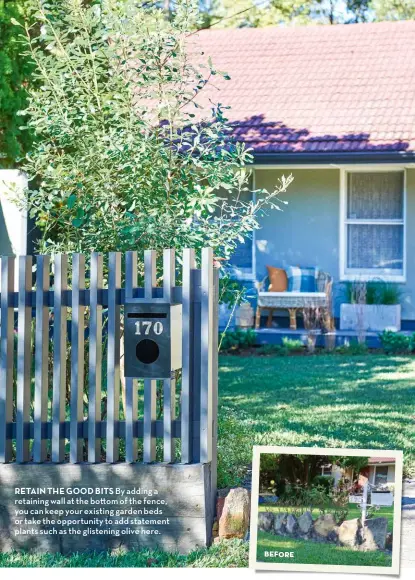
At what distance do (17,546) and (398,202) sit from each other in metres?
11.0

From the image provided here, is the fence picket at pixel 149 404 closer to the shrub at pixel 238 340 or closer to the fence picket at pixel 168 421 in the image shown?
the fence picket at pixel 168 421

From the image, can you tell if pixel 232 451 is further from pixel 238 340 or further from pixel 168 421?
pixel 238 340

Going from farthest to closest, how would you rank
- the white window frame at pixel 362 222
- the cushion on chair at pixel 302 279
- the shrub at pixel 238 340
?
the white window frame at pixel 362 222, the cushion on chair at pixel 302 279, the shrub at pixel 238 340

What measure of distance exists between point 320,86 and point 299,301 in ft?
12.5

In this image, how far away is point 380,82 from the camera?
1614 cm

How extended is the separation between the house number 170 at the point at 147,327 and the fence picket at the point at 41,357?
522 millimetres

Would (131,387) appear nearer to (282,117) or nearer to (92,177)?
(92,177)

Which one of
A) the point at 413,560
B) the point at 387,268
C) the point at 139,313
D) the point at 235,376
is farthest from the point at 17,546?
the point at 387,268

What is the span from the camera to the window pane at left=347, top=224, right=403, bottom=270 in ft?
50.3

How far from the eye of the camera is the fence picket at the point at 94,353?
5453 millimetres

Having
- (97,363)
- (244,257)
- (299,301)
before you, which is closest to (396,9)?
(244,257)

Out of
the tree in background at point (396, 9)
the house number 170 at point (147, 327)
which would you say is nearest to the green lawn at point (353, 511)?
the house number 170 at point (147, 327)

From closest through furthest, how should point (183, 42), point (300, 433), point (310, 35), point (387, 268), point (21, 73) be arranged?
1. point (183, 42)
2. point (300, 433)
3. point (21, 73)
4. point (387, 268)
5. point (310, 35)

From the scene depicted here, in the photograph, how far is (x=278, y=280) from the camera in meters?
15.2
